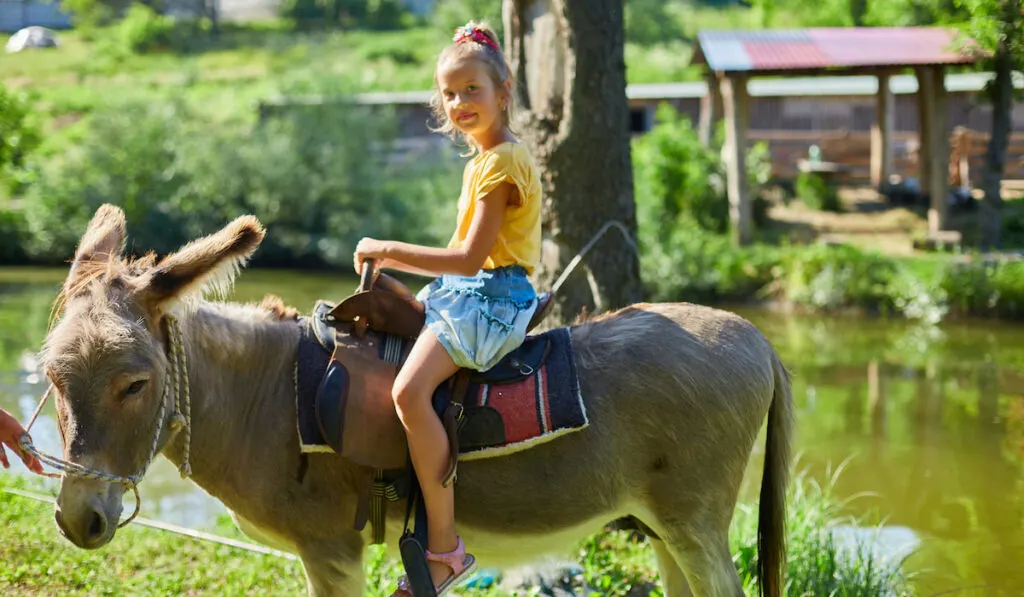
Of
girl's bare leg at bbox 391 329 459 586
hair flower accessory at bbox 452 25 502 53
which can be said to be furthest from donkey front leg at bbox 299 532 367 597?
hair flower accessory at bbox 452 25 502 53

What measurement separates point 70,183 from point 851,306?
1693 centimetres

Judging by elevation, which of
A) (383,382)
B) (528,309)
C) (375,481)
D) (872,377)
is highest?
(528,309)

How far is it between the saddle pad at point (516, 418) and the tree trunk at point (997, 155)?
15.6m

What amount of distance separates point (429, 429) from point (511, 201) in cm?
82

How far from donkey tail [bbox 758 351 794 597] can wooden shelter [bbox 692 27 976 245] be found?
47.6 feet

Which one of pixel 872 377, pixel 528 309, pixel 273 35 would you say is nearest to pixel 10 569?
pixel 528 309

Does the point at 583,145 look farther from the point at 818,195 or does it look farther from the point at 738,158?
the point at 818,195

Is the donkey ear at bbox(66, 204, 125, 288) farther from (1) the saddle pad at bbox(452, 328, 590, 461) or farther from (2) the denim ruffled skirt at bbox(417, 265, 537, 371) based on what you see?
(1) the saddle pad at bbox(452, 328, 590, 461)

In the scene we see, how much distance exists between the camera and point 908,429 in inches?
385

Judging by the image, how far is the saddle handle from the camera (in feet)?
10.3

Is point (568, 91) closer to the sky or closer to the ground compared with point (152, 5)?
closer to the ground

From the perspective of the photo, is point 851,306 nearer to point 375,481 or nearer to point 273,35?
point 375,481

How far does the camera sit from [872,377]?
1183cm

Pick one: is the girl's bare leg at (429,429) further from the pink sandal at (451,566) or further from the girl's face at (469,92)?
the girl's face at (469,92)
